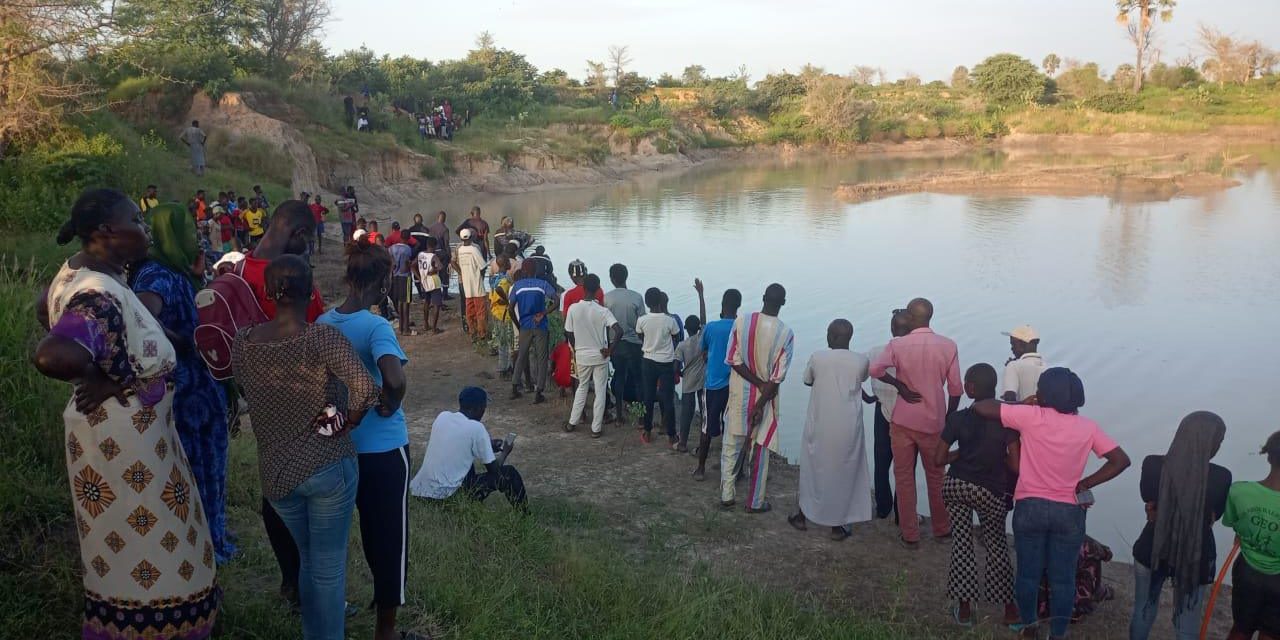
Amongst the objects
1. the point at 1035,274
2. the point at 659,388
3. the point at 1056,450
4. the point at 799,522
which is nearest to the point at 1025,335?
the point at 1056,450

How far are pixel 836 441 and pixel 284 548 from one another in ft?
11.9

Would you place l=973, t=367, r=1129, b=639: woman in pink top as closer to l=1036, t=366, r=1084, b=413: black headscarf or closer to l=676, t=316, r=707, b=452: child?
l=1036, t=366, r=1084, b=413: black headscarf

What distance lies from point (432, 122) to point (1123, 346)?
28.8 m

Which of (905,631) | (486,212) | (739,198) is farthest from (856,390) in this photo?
(739,198)

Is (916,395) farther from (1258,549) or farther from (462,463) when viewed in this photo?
(462,463)

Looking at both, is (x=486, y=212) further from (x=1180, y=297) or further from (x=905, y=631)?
(x=905, y=631)

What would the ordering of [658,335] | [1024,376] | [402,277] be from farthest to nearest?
[402,277]
[658,335]
[1024,376]

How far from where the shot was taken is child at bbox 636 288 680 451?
24.1 ft

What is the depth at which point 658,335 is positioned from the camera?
24.1ft

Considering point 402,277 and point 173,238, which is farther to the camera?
point 402,277

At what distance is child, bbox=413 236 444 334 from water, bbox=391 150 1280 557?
3881 mm

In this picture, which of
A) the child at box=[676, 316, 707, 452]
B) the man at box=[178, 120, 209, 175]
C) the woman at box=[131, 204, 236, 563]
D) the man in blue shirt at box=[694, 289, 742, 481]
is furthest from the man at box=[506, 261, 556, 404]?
the man at box=[178, 120, 209, 175]

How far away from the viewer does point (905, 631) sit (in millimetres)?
4336

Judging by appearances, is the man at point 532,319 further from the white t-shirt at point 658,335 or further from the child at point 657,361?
the white t-shirt at point 658,335
